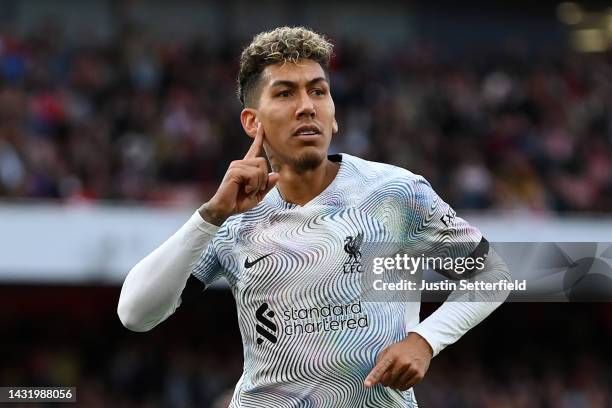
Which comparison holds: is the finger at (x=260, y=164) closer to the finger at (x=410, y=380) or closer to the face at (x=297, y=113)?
the face at (x=297, y=113)

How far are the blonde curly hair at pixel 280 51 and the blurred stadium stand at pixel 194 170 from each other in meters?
8.05

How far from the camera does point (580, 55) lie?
67.7ft

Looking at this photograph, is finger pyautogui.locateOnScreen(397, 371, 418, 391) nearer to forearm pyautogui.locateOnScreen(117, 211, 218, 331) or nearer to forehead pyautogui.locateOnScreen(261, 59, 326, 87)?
forearm pyautogui.locateOnScreen(117, 211, 218, 331)

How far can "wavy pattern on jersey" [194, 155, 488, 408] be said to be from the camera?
14.3 feet

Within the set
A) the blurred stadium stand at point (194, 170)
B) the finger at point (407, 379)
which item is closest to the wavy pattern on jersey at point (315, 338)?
the finger at point (407, 379)

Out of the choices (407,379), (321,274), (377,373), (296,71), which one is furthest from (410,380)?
(296,71)

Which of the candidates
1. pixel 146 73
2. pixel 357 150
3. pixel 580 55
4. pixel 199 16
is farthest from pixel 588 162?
pixel 199 16

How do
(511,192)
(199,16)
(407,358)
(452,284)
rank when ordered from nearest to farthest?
(407,358) → (452,284) → (511,192) → (199,16)

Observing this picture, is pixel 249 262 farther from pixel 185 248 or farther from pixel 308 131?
pixel 308 131

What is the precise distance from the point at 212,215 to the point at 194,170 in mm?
9948

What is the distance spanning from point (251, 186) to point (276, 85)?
57cm

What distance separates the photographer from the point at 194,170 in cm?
1419

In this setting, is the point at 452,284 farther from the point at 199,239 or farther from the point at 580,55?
the point at 580,55

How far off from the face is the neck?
0.04m
